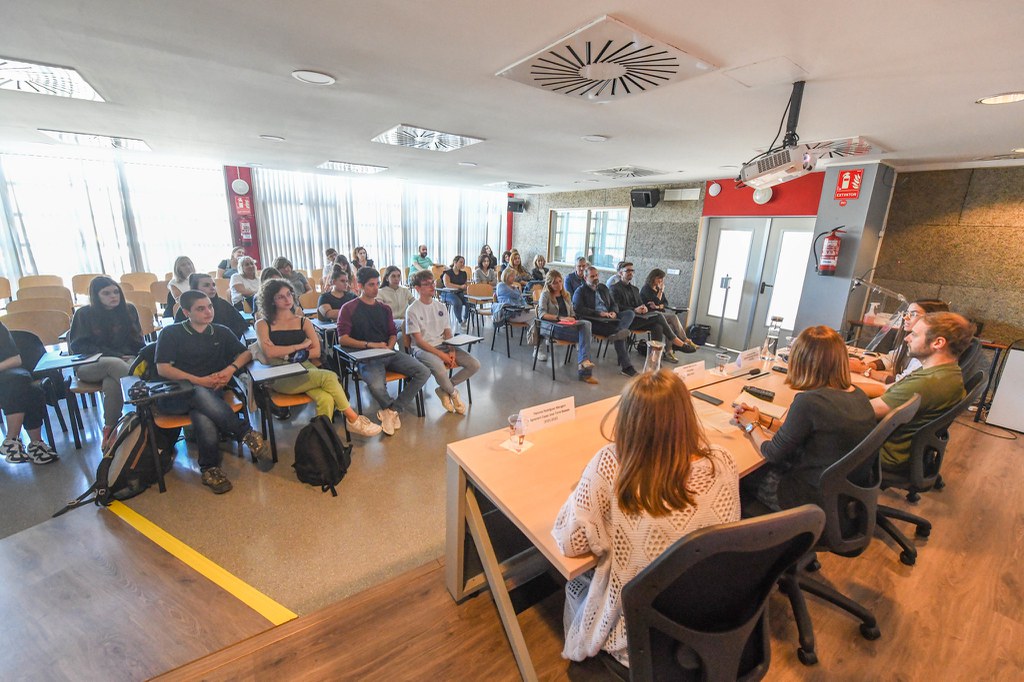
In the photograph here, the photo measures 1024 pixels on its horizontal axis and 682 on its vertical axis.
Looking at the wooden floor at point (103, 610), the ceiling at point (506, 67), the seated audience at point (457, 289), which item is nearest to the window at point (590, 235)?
the seated audience at point (457, 289)

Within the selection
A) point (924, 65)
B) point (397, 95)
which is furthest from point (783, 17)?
point (397, 95)

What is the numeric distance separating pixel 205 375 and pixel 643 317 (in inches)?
178

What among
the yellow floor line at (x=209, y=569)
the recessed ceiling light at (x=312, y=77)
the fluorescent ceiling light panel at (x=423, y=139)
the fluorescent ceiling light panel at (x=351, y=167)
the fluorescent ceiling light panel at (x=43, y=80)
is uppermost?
the fluorescent ceiling light panel at (x=351, y=167)

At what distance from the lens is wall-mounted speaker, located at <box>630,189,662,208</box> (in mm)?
6699

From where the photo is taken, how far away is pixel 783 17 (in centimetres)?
161

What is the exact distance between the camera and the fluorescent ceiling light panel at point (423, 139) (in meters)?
3.66

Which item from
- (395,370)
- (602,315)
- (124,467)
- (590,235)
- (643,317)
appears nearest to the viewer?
(124,467)

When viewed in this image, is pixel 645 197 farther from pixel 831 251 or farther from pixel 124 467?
pixel 124 467

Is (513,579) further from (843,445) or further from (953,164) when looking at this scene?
(953,164)

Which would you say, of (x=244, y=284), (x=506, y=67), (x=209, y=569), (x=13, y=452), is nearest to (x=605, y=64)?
(x=506, y=67)

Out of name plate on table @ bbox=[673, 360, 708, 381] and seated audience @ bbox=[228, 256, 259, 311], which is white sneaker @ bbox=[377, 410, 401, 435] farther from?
seated audience @ bbox=[228, 256, 259, 311]

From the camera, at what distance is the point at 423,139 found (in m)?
3.99

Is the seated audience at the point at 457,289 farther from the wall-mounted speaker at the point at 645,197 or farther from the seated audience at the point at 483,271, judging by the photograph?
the wall-mounted speaker at the point at 645,197

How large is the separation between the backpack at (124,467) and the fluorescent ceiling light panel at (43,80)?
2.00 metres
